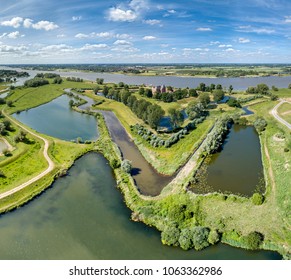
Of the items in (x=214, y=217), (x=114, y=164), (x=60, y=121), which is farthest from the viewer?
(x=60, y=121)

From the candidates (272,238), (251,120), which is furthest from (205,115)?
(272,238)

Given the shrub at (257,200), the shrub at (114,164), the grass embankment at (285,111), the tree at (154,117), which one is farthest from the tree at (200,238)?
the grass embankment at (285,111)

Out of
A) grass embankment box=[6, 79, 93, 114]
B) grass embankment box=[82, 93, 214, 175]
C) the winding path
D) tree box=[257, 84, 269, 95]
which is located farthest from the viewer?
tree box=[257, 84, 269, 95]

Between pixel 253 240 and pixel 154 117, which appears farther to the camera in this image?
pixel 154 117

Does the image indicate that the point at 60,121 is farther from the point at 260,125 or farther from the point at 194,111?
the point at 260,125

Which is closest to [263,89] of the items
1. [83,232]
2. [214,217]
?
[214,217]

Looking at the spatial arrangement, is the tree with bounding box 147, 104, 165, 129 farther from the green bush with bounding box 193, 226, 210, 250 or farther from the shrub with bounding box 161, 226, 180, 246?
the green bush with bounding box 193, 226, 210, 250

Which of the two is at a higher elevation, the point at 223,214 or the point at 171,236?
the point at 223,214

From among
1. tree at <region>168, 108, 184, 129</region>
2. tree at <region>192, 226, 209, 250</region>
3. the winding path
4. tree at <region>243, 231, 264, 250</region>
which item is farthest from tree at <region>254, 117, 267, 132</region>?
tree at <region>192, 226, 209, 250</region>
